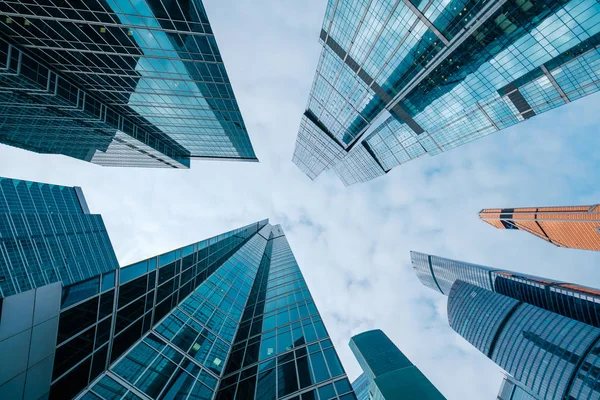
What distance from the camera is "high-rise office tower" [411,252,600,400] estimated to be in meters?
77.2

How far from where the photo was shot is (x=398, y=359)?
123 metres

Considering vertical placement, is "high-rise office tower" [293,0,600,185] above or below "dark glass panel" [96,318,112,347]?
above

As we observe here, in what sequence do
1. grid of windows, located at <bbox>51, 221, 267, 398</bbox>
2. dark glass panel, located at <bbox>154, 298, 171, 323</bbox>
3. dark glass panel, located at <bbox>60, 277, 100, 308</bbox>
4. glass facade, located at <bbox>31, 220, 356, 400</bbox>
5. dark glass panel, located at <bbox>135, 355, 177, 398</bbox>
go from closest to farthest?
dark glass panel, located at <bbox>60, 277, 100, 308</bbox> → grid of windows, located at <bbox>51, 221, 267, 398</bbox> → glass facade, located at <bbox>31, 220, 356, 400</bbox> → dark glass panel, located at <bbox>135, 355, 177, 398</bbox> → dark glass panel, located at <bbox>154, 298, 171, 323</bbox>

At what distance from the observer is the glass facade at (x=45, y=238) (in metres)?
85.8

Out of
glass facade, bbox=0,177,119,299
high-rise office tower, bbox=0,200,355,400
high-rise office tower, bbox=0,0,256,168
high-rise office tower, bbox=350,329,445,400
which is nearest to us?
high-rise office tower, bbox=0,200,355,400

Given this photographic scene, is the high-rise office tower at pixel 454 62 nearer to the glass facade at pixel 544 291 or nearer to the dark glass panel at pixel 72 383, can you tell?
the dark glass panel at pixel 72 383

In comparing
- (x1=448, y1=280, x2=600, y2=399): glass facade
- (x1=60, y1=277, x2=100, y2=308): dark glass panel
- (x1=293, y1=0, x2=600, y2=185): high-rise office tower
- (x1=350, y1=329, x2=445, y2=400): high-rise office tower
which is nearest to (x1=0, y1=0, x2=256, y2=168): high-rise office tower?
(x1=60, y1=277, x2=100, y2=308): dark glass panel

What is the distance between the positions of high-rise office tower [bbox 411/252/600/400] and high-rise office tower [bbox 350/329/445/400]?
105ft

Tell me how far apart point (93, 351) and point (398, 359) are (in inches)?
5501

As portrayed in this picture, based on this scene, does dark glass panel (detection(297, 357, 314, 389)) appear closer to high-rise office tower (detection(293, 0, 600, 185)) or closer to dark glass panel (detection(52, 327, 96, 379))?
dark glass panel (detection(52, 327, 96, 379))

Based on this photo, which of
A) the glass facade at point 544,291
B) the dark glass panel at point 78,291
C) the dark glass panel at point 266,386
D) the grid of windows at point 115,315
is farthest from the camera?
the glass facade at point 544,291

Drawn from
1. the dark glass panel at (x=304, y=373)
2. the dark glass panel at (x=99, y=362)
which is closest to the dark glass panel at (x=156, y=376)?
the dark glass panel at (x=99, y=362)

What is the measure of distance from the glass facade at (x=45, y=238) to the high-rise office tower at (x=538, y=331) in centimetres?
Answer: 13834

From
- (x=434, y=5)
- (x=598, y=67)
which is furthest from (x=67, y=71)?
(x=598, y=67)
